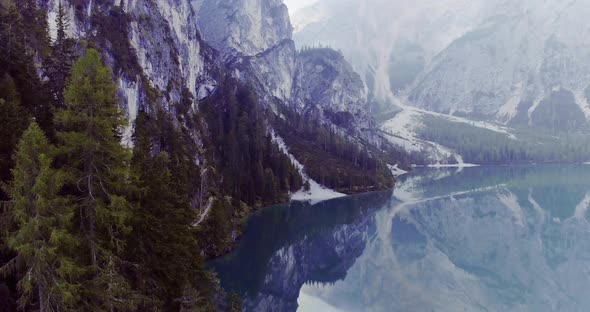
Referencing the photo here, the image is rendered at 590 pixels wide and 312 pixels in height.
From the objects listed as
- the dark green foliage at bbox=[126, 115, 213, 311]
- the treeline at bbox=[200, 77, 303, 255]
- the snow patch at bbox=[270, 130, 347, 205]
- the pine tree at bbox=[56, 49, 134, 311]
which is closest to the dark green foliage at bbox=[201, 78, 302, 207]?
the treeline at bbox=[200, 77, 303, 255]

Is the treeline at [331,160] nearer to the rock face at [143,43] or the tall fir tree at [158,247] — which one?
the rock face at [143,43]

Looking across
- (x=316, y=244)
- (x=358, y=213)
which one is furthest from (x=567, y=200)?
(x=316, y=244)

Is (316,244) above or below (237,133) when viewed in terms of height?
below

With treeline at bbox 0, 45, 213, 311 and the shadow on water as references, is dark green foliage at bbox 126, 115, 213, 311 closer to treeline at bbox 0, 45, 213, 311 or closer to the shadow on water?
treeline at bbox 0, 45, 213, 311

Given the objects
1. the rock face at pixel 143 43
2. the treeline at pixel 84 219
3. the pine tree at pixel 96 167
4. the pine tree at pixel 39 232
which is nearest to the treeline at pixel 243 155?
the rock face at pixel 143 43

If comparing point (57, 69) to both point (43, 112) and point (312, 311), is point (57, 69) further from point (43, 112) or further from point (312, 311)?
point (312, 311)

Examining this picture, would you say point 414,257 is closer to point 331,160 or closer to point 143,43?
point 143,43
